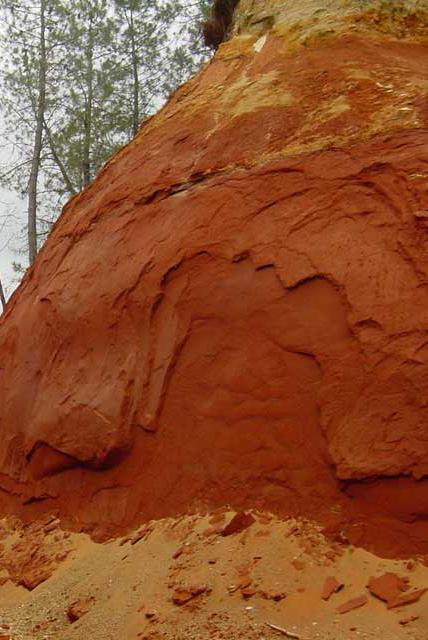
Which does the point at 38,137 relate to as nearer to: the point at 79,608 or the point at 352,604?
the point at 79,608

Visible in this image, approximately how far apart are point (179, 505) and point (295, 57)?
4.05 meters

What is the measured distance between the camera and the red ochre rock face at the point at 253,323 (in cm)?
426

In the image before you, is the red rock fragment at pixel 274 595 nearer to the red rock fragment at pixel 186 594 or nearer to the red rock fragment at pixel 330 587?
the red rock fragment at pixel 330 587

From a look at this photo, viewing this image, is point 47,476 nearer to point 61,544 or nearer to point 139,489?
point 61,544

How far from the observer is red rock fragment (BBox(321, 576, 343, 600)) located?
3682 millimetres

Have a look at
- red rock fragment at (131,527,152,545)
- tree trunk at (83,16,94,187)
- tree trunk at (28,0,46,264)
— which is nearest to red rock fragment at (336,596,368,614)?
red rock fragment at (131,527,152,545)

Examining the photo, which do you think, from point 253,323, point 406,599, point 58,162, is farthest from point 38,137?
point 406,599

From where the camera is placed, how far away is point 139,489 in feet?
16.5

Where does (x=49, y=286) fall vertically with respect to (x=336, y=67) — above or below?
below

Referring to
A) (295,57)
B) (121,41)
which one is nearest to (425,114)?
(295,57)

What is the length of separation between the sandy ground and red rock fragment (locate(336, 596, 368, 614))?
0.02 m

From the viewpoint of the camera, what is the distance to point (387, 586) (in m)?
3.62

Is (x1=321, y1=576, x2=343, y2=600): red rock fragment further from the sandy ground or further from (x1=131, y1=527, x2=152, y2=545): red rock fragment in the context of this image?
(x1=131, y1=527, x2=152, y2=545): red rock fragment

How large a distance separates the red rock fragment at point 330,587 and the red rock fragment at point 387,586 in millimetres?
154
